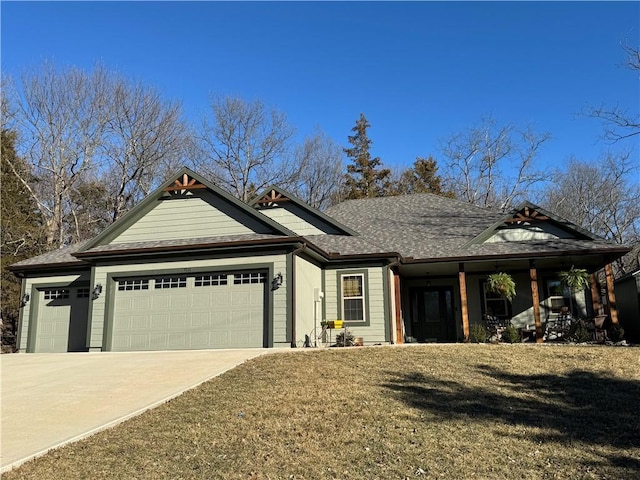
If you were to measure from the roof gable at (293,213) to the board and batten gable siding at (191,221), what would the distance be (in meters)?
3.20

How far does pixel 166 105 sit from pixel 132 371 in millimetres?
24837

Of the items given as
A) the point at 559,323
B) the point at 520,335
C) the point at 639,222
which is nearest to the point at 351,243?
the point at 520,335

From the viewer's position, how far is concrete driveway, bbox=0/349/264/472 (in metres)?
6.45

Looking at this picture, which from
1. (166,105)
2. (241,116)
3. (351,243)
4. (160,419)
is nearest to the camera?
(160,419)

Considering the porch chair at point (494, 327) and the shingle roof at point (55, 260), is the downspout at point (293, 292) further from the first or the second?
the shingle roof at point (55, 260)

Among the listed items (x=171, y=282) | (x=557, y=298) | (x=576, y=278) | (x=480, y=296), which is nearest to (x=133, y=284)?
(x=171, y=282)

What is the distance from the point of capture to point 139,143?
30.9m

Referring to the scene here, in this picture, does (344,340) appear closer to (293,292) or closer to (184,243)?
(293,292)

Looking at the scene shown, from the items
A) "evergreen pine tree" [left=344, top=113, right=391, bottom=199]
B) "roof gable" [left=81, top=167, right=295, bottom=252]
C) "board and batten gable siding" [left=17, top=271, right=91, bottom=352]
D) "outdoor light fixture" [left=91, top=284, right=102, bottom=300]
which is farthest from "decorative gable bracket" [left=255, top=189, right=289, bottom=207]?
"evergreen pine tree" [left=344, top=113, right=391, bottom=199]

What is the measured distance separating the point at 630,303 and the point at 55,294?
70.2 ft

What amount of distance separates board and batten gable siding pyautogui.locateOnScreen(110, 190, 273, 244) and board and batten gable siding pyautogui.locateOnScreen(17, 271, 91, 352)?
103 inches

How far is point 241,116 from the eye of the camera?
3431 cm

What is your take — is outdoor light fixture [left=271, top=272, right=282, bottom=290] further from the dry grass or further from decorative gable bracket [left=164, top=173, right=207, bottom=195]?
decorative gable bracket [left=164, top=173, right=207, bottom=195]

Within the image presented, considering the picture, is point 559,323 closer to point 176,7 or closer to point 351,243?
point 351,243
